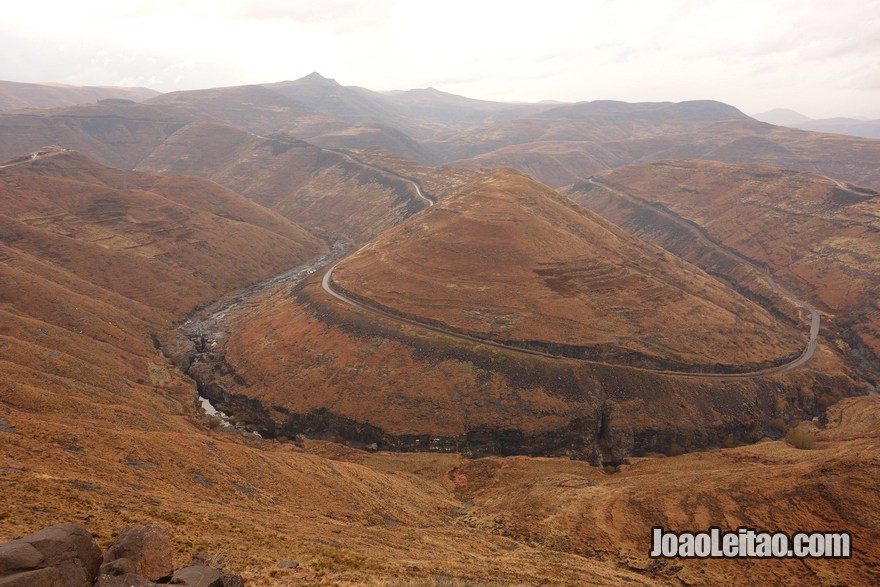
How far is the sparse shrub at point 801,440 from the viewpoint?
213ft

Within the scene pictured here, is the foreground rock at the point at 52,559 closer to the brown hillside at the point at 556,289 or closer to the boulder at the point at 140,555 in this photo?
the boulder at the point at 140,555

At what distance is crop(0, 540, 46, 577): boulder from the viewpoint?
53.2 ft

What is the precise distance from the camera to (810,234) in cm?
14812

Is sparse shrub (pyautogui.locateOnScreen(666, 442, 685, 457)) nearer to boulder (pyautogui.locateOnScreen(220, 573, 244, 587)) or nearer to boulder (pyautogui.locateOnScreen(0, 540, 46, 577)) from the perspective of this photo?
boulder (pyautogui.locateOnScreen(220, 573, 244, 587))

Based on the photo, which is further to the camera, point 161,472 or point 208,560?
point 161,472

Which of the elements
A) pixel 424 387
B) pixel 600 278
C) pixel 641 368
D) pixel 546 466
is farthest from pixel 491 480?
pixel 600 278

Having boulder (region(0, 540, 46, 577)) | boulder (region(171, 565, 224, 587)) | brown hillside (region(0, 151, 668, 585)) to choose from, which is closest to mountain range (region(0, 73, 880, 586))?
brown hillside (region(0, 151, 668, 585))

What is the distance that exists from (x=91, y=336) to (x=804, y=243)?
200 metres

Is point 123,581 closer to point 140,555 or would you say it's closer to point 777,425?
point 140,555

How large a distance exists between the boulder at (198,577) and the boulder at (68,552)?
332 centimetres

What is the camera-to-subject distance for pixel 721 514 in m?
43.4

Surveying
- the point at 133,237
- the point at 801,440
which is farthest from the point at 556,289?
the point at 133,237

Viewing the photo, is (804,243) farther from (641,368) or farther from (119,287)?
(119,287)

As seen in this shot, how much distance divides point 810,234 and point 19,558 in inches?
7700
